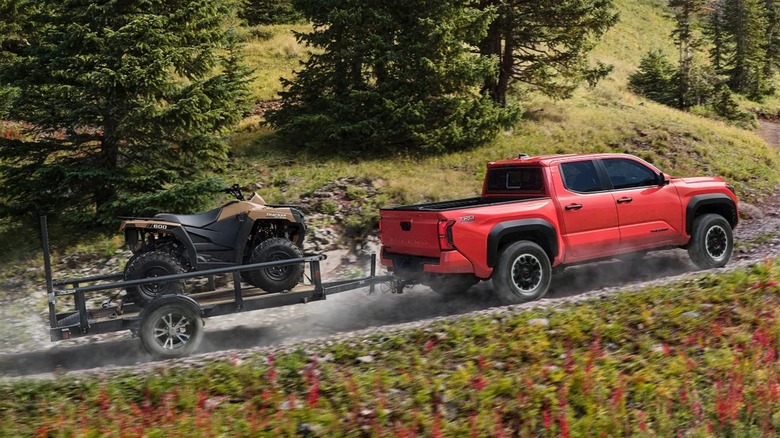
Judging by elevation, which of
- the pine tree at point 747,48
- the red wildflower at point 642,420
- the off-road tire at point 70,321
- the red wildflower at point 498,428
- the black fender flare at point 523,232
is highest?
the pine tree at point 747,48

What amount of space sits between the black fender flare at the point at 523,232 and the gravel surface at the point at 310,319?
0.65 meters

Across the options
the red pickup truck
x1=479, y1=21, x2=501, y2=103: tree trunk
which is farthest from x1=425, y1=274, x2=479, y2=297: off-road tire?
x1=479, y1=21, x2=501, y2=103: tree trunk

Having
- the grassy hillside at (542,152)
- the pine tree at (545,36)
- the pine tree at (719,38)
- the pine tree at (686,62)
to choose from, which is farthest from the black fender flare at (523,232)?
the pine tree at (719,38)

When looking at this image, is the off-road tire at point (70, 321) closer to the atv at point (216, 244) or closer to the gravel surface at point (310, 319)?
the gravel surface at point (310, 319)

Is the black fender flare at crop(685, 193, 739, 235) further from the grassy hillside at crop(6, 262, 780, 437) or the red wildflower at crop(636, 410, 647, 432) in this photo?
the red wildflower at crop(636, 410, 647, 432)

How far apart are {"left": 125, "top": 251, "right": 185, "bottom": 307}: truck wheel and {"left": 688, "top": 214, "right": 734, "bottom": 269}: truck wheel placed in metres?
7.50

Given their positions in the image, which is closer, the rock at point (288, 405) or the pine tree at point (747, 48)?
the rock at point (288, 405)

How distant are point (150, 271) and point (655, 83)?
→ 112 ft

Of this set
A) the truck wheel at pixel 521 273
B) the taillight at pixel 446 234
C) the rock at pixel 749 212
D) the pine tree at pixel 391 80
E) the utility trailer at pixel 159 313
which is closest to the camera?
the utility trailer at pixel 159 313

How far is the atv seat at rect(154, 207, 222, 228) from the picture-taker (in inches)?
327

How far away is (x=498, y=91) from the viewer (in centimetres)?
1975

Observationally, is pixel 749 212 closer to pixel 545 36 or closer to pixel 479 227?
pixel 545 36

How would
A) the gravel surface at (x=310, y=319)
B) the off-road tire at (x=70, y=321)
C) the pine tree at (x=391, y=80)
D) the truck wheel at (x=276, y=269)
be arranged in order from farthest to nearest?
1. the pine tree at (x=391, y=80)
2. the truck wheel at (x=276, y=269)
3. the gravel surface at (x=310, y=319)
4. the off-road tire at (x=70, y=321)

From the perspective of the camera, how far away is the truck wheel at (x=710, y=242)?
929cm
